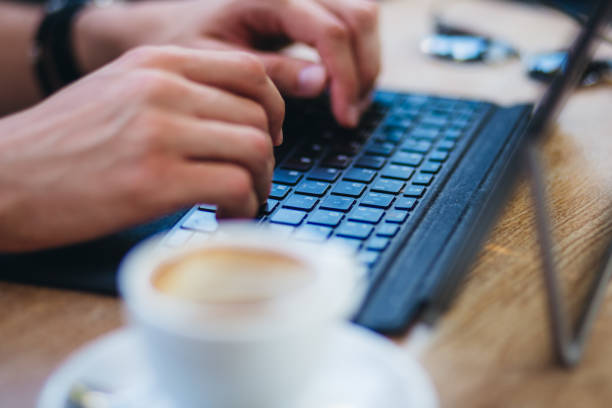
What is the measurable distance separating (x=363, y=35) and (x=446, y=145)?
0.52 ft

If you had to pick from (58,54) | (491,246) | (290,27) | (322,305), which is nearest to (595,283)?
(491,246)

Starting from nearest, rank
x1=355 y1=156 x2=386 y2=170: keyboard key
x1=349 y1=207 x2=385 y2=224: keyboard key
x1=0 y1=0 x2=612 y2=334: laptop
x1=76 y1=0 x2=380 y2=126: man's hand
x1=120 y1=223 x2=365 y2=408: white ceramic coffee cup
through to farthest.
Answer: x1=120 y1=223 x2=365 y2=408: white ceramic coffee cup, x1=0 y1=0 x2=612 y2=334: laptop, x1=349 y1=207 x2=385 y2=224: keyboard key, x1=355 y1=156 x2=386 y2=170: keyboard key, x1=76 y1=0 x2=380 y2=126: man's hand

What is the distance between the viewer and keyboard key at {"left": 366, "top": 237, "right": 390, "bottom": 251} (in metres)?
0.41

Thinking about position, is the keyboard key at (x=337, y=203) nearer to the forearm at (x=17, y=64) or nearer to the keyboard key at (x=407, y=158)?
the keyboard key at (x=407, y=158)

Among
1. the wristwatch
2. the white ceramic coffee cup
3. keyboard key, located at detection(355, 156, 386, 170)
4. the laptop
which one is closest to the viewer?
the white ceramic coffee cup

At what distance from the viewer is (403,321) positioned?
0.35 metres

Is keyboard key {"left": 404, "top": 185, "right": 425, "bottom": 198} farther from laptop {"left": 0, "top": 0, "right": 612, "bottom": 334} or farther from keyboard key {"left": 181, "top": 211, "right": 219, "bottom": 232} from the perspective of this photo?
keyboard key {"left": 181, "top": 211, "right": 219, "bottom": 232}

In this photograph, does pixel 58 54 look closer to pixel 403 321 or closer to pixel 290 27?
pixel 290 27

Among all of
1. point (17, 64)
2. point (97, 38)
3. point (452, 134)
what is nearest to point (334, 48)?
point (452, 134)

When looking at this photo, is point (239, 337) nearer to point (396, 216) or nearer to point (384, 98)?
point (396, 216)

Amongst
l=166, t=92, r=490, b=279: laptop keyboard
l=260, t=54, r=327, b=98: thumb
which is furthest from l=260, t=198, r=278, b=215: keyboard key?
l=260, t=54, r=327, b=98: thumb

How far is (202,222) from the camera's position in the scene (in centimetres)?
44

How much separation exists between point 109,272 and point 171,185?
0.06 m

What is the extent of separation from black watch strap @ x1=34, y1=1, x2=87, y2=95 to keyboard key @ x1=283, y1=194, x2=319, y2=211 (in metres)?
0.48
